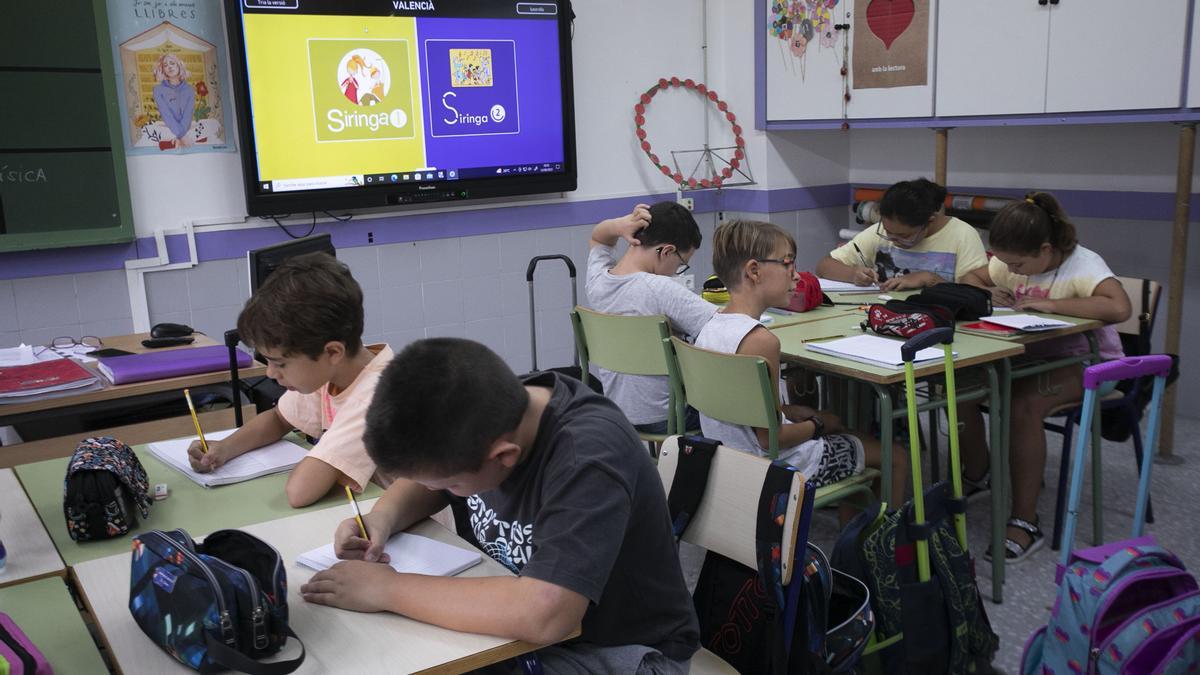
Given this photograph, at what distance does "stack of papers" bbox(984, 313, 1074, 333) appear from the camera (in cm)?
293

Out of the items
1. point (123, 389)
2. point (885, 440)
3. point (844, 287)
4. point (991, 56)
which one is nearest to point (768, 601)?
point (885, 440)

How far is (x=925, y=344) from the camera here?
201cm

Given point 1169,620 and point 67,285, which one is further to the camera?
point 67,285

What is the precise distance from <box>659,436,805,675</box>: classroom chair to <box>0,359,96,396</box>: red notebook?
1.79 metres

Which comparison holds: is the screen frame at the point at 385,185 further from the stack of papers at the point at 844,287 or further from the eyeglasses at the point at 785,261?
the eyeglasses at the point at 785,261

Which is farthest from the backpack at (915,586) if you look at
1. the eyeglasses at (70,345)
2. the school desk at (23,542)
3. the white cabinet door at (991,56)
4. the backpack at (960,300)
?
the eyeglasses at (70,345)

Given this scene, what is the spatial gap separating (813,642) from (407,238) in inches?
133

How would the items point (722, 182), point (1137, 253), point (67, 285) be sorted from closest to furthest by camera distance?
point (67, 285) → point (1137, 253) → point (722, 182)

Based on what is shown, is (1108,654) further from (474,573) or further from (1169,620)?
(474,573)

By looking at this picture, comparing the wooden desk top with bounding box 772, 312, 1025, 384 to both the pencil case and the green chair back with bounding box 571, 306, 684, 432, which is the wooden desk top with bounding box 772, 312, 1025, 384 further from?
the pencil case

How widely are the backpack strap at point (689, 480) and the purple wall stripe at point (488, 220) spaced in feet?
10.0

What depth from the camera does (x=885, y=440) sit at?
102 inches

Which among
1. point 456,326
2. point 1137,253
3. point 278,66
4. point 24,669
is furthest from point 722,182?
point 24,669

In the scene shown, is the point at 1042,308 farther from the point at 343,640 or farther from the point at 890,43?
the point at 343,640
